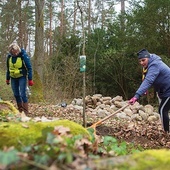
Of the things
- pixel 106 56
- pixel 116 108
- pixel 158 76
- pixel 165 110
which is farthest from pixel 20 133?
pixel 106 56

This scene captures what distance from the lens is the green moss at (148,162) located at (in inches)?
55.8

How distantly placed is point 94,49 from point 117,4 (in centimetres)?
1279

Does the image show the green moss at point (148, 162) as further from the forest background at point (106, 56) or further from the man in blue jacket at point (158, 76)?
the forest background at point (106, 56)

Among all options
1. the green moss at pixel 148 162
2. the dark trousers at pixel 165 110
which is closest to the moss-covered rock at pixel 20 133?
the green moss at pixel 148 162

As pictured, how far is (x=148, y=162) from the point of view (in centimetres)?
145

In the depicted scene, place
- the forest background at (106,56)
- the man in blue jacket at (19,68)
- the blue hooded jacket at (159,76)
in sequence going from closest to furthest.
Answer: the blue hooded jacket at (159,76) < the man in blue jacket at (19,68) < the forest background at (106,56)

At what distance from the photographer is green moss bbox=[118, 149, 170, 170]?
142 centimetres

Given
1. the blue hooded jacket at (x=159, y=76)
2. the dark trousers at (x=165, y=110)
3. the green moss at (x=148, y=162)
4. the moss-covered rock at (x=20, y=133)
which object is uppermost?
the blue hooded jacket at (x=159, y=76)

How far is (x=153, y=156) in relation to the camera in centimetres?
152

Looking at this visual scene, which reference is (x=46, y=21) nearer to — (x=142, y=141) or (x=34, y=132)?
(x=142, y=141)

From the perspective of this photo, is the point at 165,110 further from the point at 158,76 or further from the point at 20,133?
the point at 20,133

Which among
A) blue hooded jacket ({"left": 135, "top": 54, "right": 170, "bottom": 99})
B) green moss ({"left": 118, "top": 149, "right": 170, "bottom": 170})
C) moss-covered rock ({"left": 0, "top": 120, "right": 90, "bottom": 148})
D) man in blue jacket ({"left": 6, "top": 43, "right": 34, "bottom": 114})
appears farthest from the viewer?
man in blue jacket ({"left": 6, "top": 43, "right": 34, "bottom": 114})

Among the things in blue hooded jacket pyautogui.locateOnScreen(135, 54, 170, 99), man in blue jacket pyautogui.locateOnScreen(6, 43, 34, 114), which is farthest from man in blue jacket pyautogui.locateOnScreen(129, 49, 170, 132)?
man in blue jacket pyautogui.locateOnScreen(6, 43, 34, 114)

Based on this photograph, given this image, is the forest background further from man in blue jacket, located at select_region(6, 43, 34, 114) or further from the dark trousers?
the dark trousers
